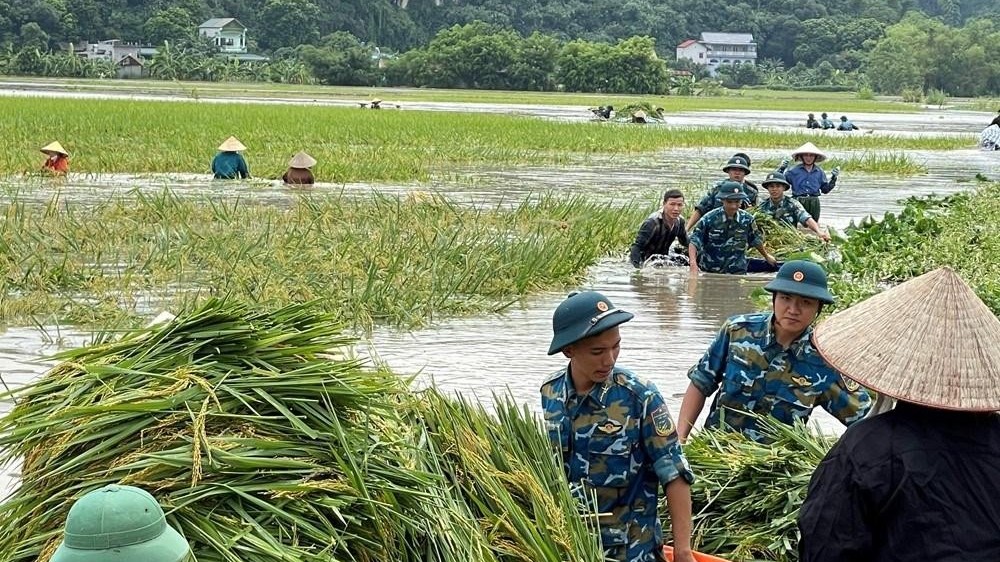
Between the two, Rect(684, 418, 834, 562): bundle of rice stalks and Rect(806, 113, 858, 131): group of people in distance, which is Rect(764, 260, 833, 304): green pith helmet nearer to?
Rect(684, 418, 834, 562): bundle of rice stalks

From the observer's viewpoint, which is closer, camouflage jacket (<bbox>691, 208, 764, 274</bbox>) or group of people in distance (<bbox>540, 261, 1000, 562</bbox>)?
group of people in distance (<bbox>540, 261, 1000, 562</bbox>)

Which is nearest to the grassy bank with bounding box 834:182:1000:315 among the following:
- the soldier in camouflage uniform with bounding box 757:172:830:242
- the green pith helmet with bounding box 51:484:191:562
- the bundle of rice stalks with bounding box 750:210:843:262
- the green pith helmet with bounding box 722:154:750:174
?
the bundle of rice stalks with bounding box 750:210:843:262

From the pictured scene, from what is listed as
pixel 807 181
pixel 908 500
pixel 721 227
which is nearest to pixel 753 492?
pixel 908 500

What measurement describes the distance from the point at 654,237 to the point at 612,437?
763 cm

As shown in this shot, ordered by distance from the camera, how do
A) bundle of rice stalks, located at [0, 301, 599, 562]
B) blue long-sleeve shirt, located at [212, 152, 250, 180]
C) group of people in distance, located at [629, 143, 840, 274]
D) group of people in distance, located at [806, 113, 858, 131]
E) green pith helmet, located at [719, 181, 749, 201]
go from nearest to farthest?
bundle of rice stalks, located at [0, 301, 599, 562] → green pith helmet, located at [719, 181, 749, 201] → group of people in distance, located at [629, 143, 840, 274] → blue long-sleeve shirt, located at [212, 152, 250, 180] → group of people in distance, located at [806, 113, 858, 131]

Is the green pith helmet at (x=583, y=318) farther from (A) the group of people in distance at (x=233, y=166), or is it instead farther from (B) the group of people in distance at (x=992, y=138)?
(B) the group of people in distance at (x=992, y=138)

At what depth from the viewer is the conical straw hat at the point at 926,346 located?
2516 millimetres

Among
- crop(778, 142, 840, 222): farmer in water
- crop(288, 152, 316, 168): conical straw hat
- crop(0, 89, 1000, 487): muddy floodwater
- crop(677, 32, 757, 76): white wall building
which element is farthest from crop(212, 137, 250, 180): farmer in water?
crop(677, 32, 757, 76): white wall building

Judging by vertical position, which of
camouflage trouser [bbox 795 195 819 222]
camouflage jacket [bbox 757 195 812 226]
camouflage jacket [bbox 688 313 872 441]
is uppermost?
camouflage jacket [bbox 688 313 872 441]

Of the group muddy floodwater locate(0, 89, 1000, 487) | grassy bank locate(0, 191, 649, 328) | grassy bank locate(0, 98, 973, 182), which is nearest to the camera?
muddy floodwater locate(0, 89, 1000, 487)

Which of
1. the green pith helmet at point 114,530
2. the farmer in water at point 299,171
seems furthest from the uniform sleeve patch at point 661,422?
the farmer in water at point 299,171

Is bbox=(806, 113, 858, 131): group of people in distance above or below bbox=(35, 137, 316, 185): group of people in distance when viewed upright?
below

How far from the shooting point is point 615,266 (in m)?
11.6

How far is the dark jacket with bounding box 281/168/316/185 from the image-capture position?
16.3 meters
